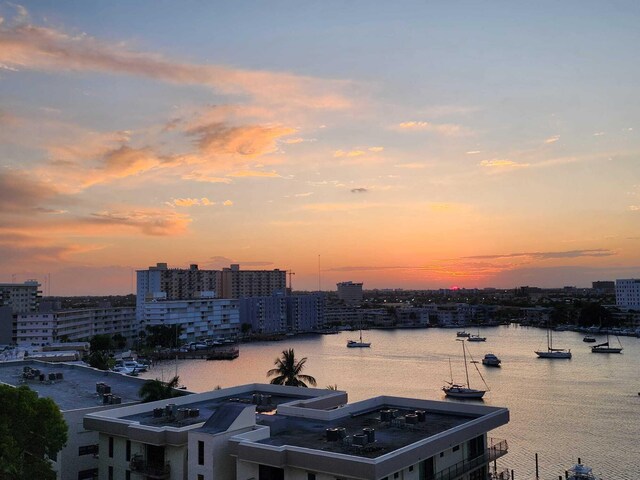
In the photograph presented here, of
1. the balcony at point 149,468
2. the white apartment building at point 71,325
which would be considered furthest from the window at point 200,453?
the white apartment building at point 71,325

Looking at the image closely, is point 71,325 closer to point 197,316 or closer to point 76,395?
point 197,316

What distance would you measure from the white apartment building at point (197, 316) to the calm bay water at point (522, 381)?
6825mm

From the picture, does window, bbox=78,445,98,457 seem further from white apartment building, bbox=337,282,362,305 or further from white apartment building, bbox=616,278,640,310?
white apartment building, bbox=337,282,362,305

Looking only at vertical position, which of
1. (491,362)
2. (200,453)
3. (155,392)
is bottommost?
(491,362)

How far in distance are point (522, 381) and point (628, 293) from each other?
284 feet

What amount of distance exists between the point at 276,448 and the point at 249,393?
300 inches

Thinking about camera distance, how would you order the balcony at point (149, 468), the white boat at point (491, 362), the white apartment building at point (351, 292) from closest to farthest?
the balcony at point (149, 468) < the white boat at point (491, 362) < the white apartment building at point (351, 292)

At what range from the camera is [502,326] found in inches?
4653

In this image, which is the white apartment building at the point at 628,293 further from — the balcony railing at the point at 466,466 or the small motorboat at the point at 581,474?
the balcony railing at the point at 466,466

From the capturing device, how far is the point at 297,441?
39.6ft

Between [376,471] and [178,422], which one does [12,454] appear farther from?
[376,471]

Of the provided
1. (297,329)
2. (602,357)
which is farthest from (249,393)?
(297,329)

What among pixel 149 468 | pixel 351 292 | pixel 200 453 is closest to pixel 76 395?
pixel 149 468

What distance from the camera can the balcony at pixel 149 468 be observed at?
1256 centimetres
